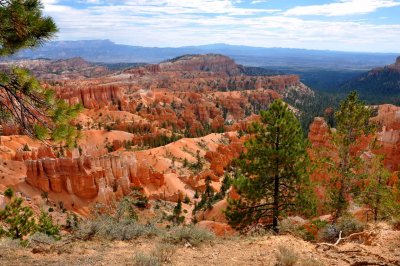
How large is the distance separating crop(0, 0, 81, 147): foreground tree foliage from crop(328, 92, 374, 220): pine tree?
11.2 meters

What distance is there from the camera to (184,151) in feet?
171

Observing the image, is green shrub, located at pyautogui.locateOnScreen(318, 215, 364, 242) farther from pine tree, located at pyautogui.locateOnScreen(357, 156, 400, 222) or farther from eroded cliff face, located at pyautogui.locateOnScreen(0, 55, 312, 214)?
eroded cliff face, located at pyautogui.locateOnScreen(0, 55, 312, 214)

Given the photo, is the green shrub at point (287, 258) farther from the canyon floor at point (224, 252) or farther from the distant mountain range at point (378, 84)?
the distant mountain range at point (378, 84)

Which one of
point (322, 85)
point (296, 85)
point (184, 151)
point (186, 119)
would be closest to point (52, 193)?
point (184, 151)

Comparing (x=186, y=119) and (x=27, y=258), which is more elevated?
(x=27, y=258)

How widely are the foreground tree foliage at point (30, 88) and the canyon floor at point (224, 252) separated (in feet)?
8.44

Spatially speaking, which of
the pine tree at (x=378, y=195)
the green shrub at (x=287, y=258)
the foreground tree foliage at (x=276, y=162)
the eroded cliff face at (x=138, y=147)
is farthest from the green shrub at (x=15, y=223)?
the pine tree at (x=378, y=195)

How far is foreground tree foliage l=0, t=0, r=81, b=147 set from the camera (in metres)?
5.67

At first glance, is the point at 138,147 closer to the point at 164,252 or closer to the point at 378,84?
the point at 164,252

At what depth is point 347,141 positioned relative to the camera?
584 inches

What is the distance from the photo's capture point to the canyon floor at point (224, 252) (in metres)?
7.38

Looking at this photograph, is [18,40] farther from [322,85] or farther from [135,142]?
[322,85]

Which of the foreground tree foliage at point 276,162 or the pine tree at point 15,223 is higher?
the foreground tree foliage at point 276,162

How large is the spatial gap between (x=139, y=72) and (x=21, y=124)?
556ft
